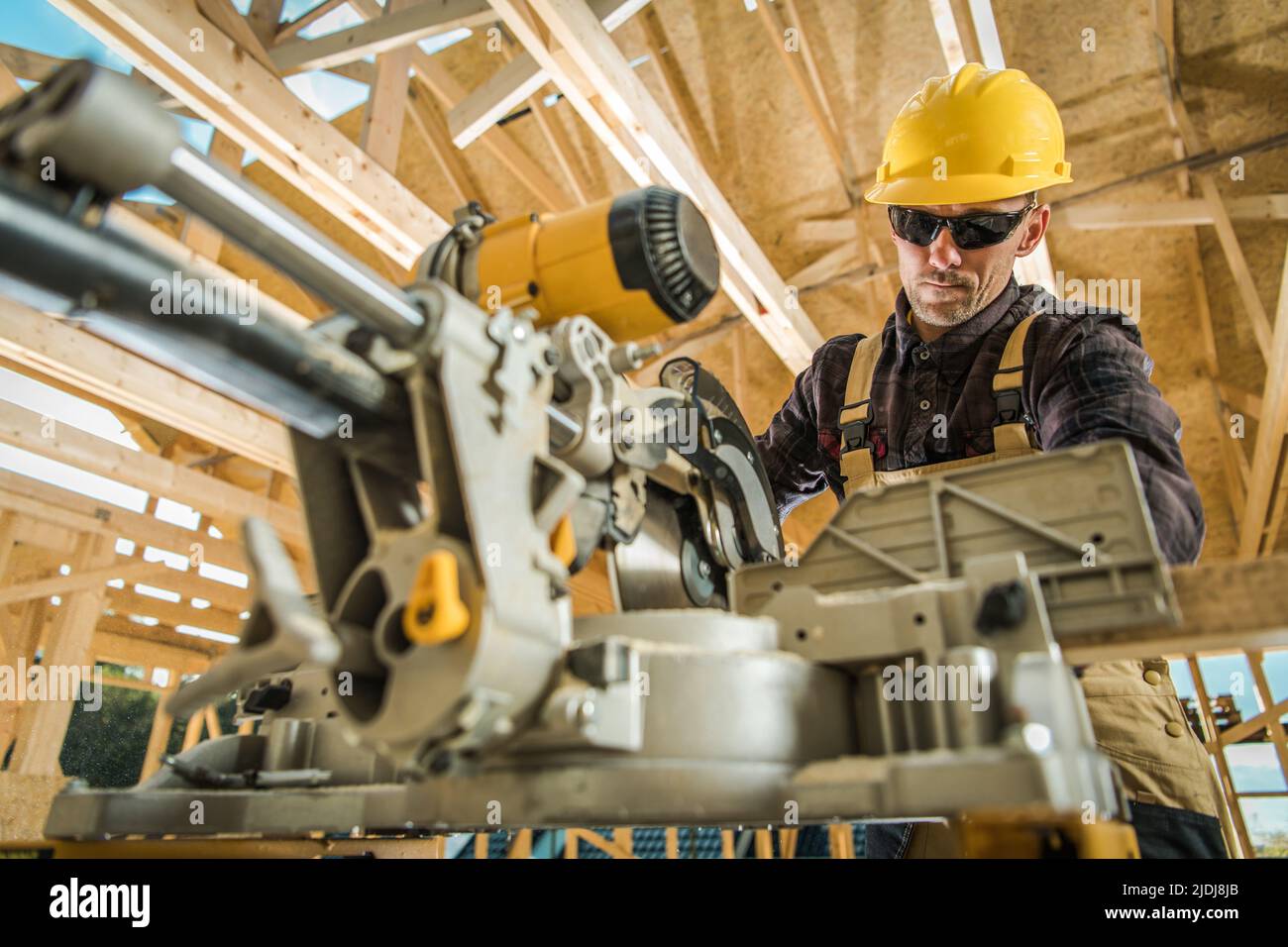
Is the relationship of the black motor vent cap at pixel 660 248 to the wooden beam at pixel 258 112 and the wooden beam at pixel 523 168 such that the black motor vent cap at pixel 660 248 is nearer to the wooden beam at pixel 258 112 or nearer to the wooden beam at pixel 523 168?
the wooden beam at pixel 258 112

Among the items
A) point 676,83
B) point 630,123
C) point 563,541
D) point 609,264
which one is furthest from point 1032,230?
point 676,83

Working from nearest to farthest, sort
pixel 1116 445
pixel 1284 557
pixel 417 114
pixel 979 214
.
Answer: pixel 1284 557 → pixel 1116 445 → pixel 979 214 → pixel 417 114

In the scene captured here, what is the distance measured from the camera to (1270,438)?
165 inches

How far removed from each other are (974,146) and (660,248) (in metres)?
1.22

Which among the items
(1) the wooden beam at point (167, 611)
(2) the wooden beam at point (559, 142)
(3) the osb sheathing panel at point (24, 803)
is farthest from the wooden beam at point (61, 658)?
(2) the wooden beam at point (559, 142)

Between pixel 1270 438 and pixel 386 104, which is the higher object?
pixel 386 104

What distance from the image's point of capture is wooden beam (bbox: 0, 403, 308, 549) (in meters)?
4.01

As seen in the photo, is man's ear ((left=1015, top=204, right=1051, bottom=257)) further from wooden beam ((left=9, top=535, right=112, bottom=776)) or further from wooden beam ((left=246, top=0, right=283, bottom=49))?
wooden beam ((left=9, top=535, right=112, bottom=776))

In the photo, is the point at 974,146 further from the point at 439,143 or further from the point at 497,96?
the point at 439,143

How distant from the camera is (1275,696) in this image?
643 centimetres
